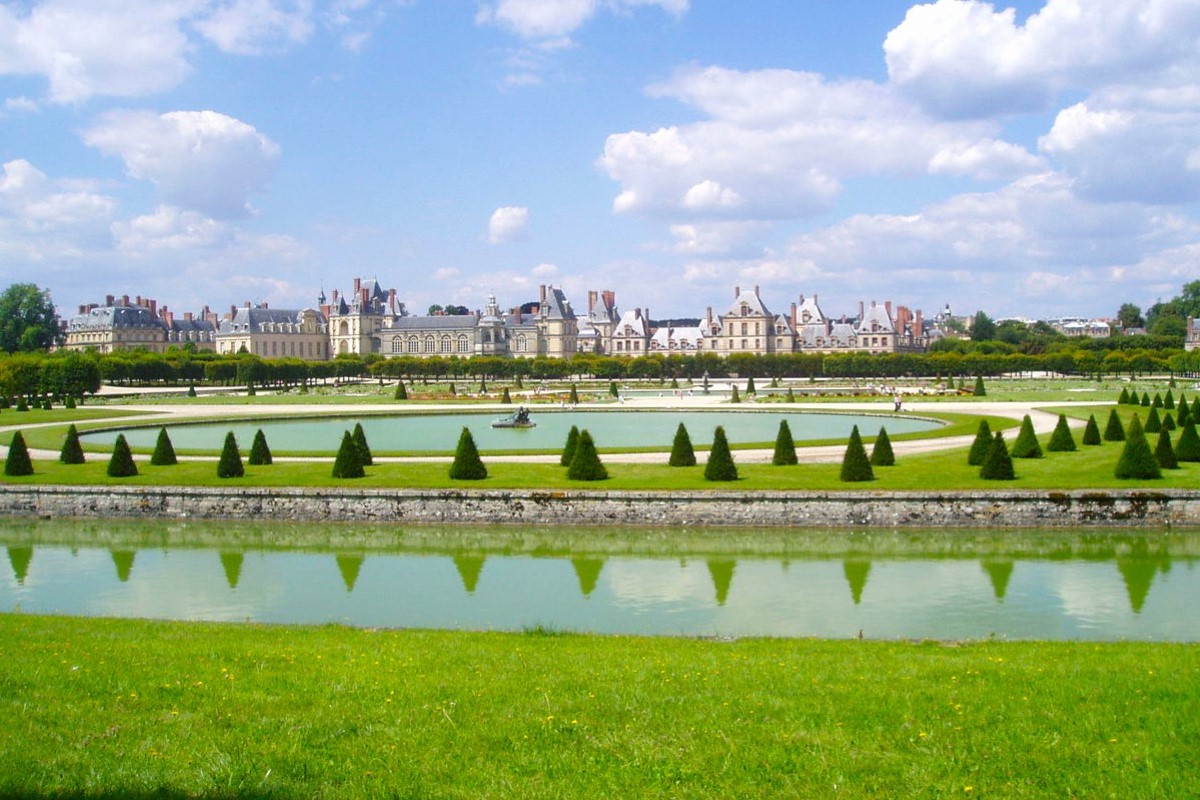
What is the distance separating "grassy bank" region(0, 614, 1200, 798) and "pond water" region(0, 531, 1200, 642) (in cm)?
291

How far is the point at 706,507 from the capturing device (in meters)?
16.0

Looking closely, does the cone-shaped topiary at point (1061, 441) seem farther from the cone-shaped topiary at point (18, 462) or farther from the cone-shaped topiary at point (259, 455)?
the cone-shaped topiary at point (18, 462)

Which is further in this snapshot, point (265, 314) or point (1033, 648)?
point (265, 314)

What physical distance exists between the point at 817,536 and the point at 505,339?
8968cm

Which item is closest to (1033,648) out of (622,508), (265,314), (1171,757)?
(1171,757)

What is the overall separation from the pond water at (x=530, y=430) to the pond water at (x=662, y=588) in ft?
28.4

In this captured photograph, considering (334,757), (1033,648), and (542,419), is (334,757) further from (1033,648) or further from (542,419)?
(542,419)

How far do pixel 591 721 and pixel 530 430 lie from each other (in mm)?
23928

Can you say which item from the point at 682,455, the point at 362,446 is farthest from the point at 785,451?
the point at 362,446

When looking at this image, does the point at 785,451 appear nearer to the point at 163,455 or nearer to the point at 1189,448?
the point at 1189,448

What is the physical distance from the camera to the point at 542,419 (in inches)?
1329

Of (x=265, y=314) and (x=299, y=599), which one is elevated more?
(x=265, y=314)

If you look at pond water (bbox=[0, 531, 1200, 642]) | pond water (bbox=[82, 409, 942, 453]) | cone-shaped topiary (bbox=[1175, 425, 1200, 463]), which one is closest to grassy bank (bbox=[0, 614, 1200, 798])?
pond water (bbox=[0, 531, 1200, 642])

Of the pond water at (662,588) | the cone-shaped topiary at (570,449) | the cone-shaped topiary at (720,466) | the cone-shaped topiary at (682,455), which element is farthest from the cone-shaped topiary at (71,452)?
the cone-shaped topiary at (720,466)
